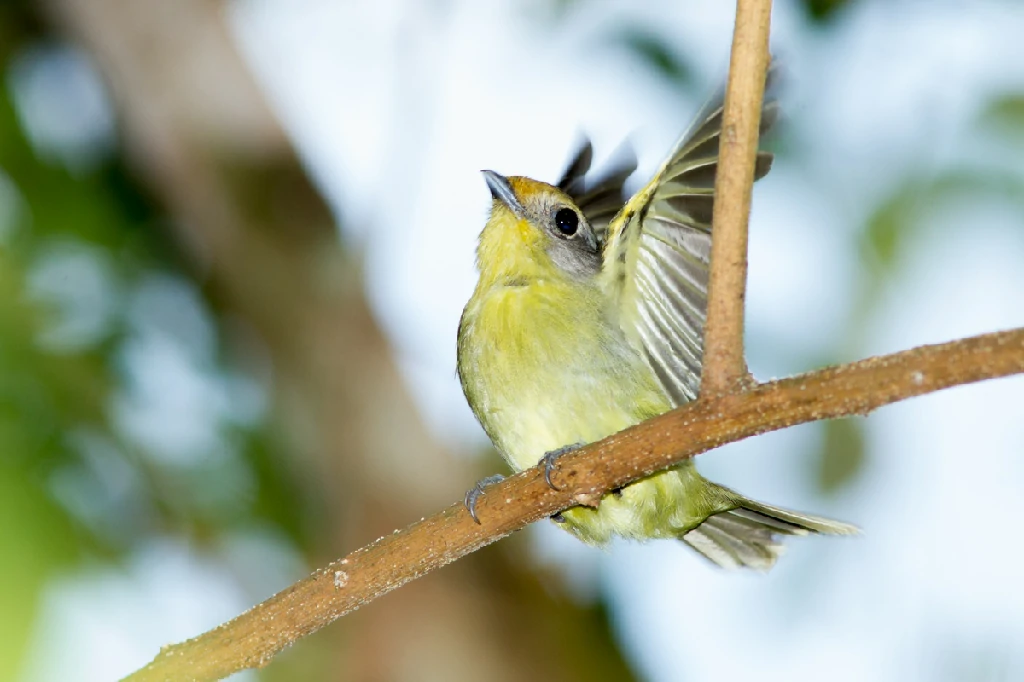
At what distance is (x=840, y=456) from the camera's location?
496 cm

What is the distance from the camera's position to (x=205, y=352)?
17.1 feet

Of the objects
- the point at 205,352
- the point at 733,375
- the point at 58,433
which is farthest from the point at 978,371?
the point at 205,352

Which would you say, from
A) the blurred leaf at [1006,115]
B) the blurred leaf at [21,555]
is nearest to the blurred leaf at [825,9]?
the blurred leaf at [1006,115]

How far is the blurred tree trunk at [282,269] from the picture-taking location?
4.73m

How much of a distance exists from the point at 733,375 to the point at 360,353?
10.4 ft

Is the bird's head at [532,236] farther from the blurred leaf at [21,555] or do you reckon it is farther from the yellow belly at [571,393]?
the blurred leaf at [21,555]

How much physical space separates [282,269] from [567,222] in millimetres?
1483

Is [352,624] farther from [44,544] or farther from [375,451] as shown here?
[44,544]

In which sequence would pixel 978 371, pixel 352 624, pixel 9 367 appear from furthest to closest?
1. pixel 352 624
2. pixel 9 367
3. pixel 978 371

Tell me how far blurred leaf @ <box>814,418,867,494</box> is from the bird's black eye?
5.17ft

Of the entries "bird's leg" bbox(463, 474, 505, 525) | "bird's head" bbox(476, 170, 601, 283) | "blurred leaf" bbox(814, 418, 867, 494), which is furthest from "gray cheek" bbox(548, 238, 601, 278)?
"blurred leaf" bbox(814, 418, 867, 494)

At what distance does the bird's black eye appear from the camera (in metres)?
4.18

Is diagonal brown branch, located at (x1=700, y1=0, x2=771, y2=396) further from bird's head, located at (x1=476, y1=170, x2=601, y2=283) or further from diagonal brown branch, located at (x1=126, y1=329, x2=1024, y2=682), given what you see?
bird's head, located at (x1=476, y1=170, x2=601, y2=283)

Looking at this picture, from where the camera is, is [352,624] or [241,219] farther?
[241,219]
